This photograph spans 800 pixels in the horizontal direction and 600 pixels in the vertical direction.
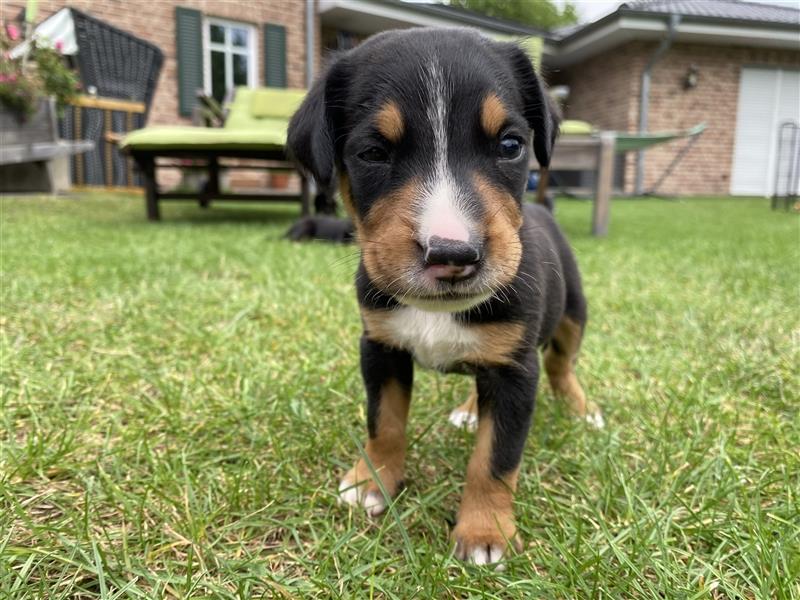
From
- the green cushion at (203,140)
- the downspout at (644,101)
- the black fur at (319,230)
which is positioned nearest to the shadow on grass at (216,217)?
the green cushion at (203,140)

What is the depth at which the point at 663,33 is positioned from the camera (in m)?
15.2

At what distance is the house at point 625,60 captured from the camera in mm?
13555

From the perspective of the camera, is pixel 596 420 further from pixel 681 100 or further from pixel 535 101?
pixel 681 100

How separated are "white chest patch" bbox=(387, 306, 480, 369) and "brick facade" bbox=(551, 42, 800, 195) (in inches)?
639

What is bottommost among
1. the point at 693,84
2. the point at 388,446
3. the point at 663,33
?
the point at 388,446

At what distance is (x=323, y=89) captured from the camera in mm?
1750

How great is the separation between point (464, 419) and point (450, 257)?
112 cm

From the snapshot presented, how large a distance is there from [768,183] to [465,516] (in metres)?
20.0

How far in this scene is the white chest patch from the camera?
1.68 meters

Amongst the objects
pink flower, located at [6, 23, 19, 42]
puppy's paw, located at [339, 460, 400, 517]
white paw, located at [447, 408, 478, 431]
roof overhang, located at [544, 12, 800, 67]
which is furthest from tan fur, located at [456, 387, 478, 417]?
roof overhang, located at [544, 12, 800, 67]

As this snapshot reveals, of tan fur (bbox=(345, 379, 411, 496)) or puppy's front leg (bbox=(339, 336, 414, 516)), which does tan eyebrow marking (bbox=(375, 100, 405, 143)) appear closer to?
puppy's front leg (bbox=(339, 336, 414, 516))

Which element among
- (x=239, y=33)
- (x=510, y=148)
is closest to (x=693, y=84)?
(x=239, y=33)

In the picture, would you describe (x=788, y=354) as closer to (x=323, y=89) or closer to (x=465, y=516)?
(x=465, y=516)

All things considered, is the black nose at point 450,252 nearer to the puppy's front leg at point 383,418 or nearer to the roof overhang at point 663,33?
the puppy's front leg at point 383,418
